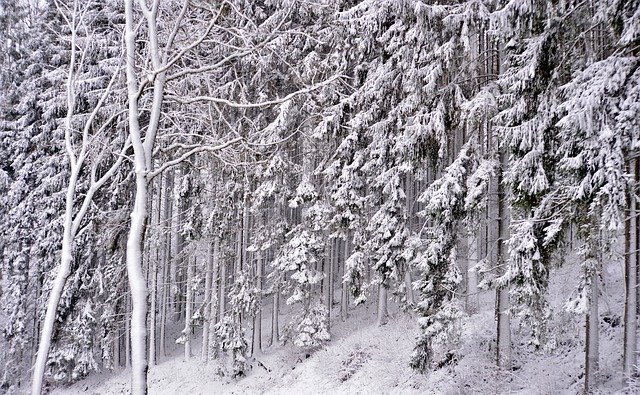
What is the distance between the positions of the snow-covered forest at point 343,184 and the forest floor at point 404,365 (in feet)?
0.29

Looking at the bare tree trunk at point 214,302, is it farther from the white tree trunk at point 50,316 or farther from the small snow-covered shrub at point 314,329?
the white tree trunk at point 50,316

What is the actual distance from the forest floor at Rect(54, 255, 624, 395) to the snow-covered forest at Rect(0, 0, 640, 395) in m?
0.09

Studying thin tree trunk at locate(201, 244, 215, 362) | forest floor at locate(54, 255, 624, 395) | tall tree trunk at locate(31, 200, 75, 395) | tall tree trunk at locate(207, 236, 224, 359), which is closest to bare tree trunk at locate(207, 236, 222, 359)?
tall tree trunk at locate(207, 236, 224, 359)

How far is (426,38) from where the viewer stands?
9.68 m

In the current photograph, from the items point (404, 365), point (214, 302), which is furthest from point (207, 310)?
point (404, 365)

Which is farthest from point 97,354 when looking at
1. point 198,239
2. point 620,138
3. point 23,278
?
point 620,138

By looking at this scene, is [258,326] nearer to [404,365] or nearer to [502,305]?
[404,365]

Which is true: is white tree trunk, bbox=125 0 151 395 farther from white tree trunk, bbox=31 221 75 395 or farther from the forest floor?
the forest floor

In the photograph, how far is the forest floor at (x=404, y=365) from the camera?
8477mm

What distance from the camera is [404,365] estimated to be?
11.5 metres

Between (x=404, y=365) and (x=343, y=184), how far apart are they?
613 centimetres

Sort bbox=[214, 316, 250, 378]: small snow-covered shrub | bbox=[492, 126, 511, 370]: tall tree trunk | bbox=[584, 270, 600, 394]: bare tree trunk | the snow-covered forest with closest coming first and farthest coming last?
the snow-covered forest → bbox=[584, 270, 600, 394]: bare tree trunk → bbox=[492, 126, 511, 370]: tall tree trunk → bbox=[214, 316, 250, 378]: small snow-covered shrub

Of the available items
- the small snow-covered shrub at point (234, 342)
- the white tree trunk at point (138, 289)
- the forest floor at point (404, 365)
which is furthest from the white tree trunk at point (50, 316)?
the small snow-covered shrub at point (234, 342)

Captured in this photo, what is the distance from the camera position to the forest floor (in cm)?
848
